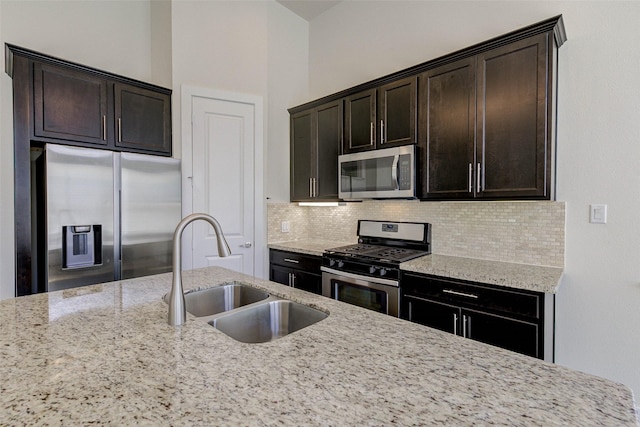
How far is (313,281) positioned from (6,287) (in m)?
2.39

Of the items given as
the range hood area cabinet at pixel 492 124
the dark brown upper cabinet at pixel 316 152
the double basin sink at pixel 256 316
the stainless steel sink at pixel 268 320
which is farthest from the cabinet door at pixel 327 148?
the stainless steel sink at pixel 268 320

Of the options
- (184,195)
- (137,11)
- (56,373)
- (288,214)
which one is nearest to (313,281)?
(288,214)

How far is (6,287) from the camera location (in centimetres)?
239

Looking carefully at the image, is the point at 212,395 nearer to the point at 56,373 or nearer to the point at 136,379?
the point at 136,379

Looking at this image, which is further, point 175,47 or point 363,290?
point 175,47

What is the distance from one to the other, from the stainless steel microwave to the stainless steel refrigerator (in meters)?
1.51

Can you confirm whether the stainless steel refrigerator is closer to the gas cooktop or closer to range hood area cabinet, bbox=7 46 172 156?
range hood area cabinet, bbox=7 46 172 156

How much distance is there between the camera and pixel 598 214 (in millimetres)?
1957

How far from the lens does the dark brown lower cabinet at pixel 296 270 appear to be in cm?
292

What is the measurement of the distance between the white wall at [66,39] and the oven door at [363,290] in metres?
2.46

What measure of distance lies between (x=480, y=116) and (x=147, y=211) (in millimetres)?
2611

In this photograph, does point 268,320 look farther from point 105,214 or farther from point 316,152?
point 316,152

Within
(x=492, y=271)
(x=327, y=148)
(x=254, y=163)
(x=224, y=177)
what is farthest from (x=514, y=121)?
(x=224, y=177)

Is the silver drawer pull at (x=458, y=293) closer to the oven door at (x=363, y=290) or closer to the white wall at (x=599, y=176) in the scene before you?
the oven door at (x=363, y=290)
